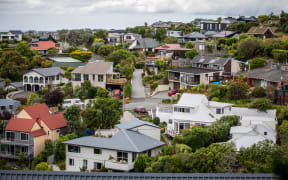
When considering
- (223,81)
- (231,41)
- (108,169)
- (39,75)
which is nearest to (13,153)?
(108,169)

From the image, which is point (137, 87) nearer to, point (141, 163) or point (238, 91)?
point (238, 91)

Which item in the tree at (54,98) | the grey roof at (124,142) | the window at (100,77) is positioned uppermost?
the window at (100,77)

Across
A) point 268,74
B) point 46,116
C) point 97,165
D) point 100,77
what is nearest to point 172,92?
point 100,77

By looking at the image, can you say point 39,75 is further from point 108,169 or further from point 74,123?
point 108,169

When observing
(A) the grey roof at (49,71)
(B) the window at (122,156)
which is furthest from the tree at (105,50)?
(B) the window at (122,156)

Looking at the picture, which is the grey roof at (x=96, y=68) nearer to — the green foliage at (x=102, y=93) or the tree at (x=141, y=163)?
the green foliage at (x=102, y=93)

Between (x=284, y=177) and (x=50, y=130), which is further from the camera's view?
(x=50, y=130)
